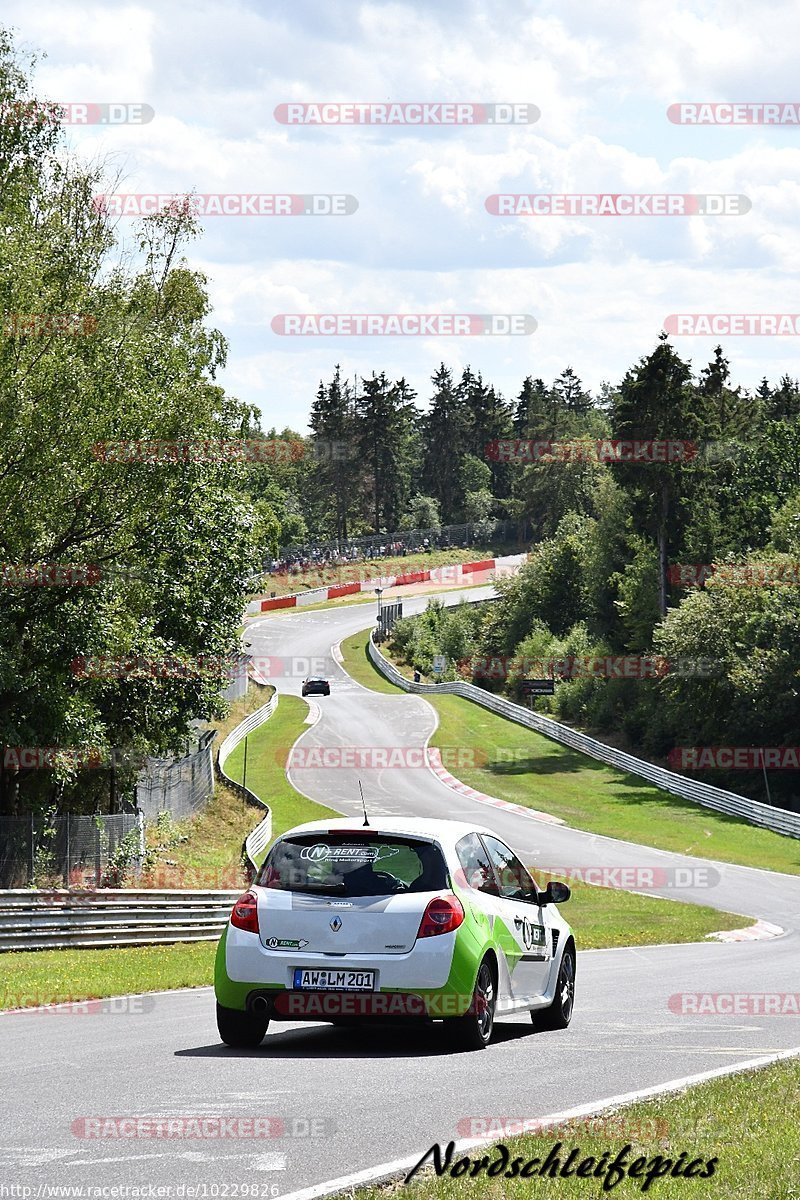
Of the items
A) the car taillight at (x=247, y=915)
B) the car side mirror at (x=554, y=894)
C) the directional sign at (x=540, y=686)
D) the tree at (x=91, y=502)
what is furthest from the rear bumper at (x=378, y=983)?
the directional sign at (x=540, y=686)

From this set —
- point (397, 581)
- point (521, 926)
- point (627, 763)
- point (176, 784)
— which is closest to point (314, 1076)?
point (521, 926)

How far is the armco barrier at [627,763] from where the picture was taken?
5572 cm

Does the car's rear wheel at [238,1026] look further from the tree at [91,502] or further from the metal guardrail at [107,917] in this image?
the tree at [91,502]

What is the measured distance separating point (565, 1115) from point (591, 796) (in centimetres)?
5263

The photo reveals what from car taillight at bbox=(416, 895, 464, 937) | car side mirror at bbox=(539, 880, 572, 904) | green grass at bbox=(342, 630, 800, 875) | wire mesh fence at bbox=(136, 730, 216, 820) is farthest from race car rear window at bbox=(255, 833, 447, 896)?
green grass at bbox=(342, 630, 800, 875)

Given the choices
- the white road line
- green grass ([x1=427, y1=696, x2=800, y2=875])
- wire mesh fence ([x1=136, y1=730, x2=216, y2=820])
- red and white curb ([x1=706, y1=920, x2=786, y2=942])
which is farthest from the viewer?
green grass ([x1=427, y1=696, x2=800, y2=875])

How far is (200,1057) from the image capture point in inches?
378

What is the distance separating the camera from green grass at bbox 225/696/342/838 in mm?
51250

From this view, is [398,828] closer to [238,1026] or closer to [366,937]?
[366,937]

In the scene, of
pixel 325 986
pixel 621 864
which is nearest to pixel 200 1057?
pixel 325 986

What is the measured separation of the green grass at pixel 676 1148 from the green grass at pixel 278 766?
129 feet

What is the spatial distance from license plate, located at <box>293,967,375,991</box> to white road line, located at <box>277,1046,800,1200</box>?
82.4 inches

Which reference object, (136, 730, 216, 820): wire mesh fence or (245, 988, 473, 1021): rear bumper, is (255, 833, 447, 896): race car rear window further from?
(136, 730, 216, 820): wire mesh fence

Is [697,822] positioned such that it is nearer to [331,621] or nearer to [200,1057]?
[200,1057]
